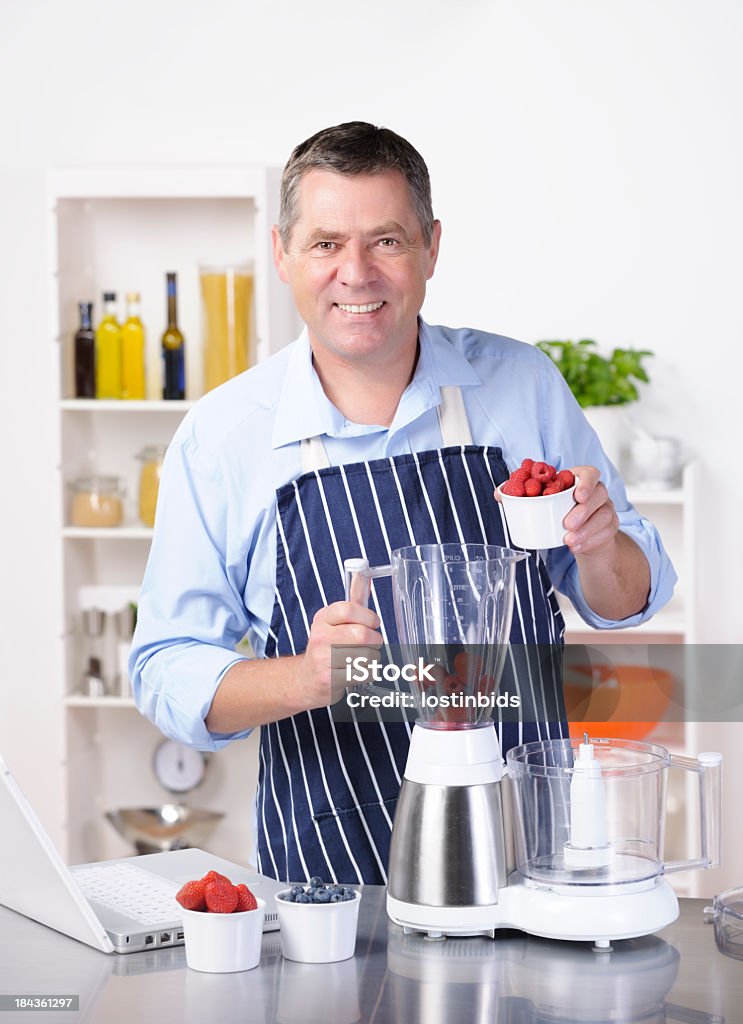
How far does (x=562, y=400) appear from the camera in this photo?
1.87 metres

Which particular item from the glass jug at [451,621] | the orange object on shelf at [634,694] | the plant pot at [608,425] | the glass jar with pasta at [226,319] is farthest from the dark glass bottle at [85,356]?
the glass jug at [451,621]

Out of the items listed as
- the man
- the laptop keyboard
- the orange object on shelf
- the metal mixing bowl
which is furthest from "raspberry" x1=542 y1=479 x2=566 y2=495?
the metal mixing bowl

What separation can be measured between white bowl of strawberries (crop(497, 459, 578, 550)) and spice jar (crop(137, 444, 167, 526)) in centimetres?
211

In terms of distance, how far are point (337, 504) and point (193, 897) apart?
0.61 m

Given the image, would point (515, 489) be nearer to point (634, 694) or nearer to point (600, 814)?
point (600, 814)

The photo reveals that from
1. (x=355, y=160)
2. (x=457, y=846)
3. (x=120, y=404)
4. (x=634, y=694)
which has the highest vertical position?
(x=355, y=160)

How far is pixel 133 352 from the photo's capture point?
347 cm

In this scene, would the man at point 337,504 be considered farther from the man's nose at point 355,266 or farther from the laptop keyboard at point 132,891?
the laptop keyboard at point 132,891

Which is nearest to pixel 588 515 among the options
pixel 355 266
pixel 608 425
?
pixel 355 266

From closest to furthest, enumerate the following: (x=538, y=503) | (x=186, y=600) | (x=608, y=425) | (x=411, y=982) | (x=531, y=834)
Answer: (x=411, y=982) → (x=531, y=834) → (x=538, y=503) → (x=186, y=600) → (x=608, y=425)

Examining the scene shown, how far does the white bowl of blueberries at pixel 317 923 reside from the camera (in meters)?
1.27

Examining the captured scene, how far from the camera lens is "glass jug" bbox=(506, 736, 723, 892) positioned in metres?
1.29

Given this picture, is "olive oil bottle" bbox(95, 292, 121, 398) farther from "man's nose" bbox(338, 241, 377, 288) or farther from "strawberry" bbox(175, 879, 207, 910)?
"strawberry" bbox(175, 879, 207, 910)

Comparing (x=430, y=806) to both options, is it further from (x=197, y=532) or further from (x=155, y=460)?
(x=155, y=460)
